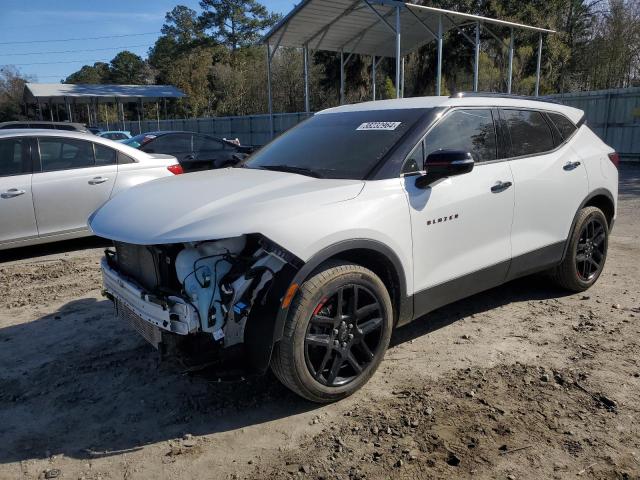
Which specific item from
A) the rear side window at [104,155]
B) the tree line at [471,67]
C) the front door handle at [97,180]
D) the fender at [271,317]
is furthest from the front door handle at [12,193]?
the tree line at [471,67]

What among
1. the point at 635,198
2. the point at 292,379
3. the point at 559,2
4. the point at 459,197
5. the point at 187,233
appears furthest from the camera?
the point at 559,2

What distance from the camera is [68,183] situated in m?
6.44

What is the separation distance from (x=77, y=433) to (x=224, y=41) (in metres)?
59.1

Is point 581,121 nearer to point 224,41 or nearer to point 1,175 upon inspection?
point 1,175

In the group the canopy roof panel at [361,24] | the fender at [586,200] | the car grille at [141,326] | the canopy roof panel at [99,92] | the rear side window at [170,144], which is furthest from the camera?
the canopy roof panel at [99,92]

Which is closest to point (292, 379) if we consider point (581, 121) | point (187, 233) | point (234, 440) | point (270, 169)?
point (234, 440)

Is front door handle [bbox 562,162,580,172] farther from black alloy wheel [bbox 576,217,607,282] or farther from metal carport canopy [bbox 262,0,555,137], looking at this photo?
metal carport canopy [bbox 262,0,555,137]

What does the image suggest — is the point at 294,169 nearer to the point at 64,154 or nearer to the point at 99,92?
the point at 64,154

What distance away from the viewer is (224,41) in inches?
2243

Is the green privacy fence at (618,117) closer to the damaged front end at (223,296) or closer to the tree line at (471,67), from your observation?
the tree line at (471,67)

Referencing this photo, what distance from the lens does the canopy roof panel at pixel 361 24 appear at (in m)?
15.9

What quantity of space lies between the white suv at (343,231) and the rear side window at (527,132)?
2 centimetres

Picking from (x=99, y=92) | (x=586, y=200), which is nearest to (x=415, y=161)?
(x=586, y=200)

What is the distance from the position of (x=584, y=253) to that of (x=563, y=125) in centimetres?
120
